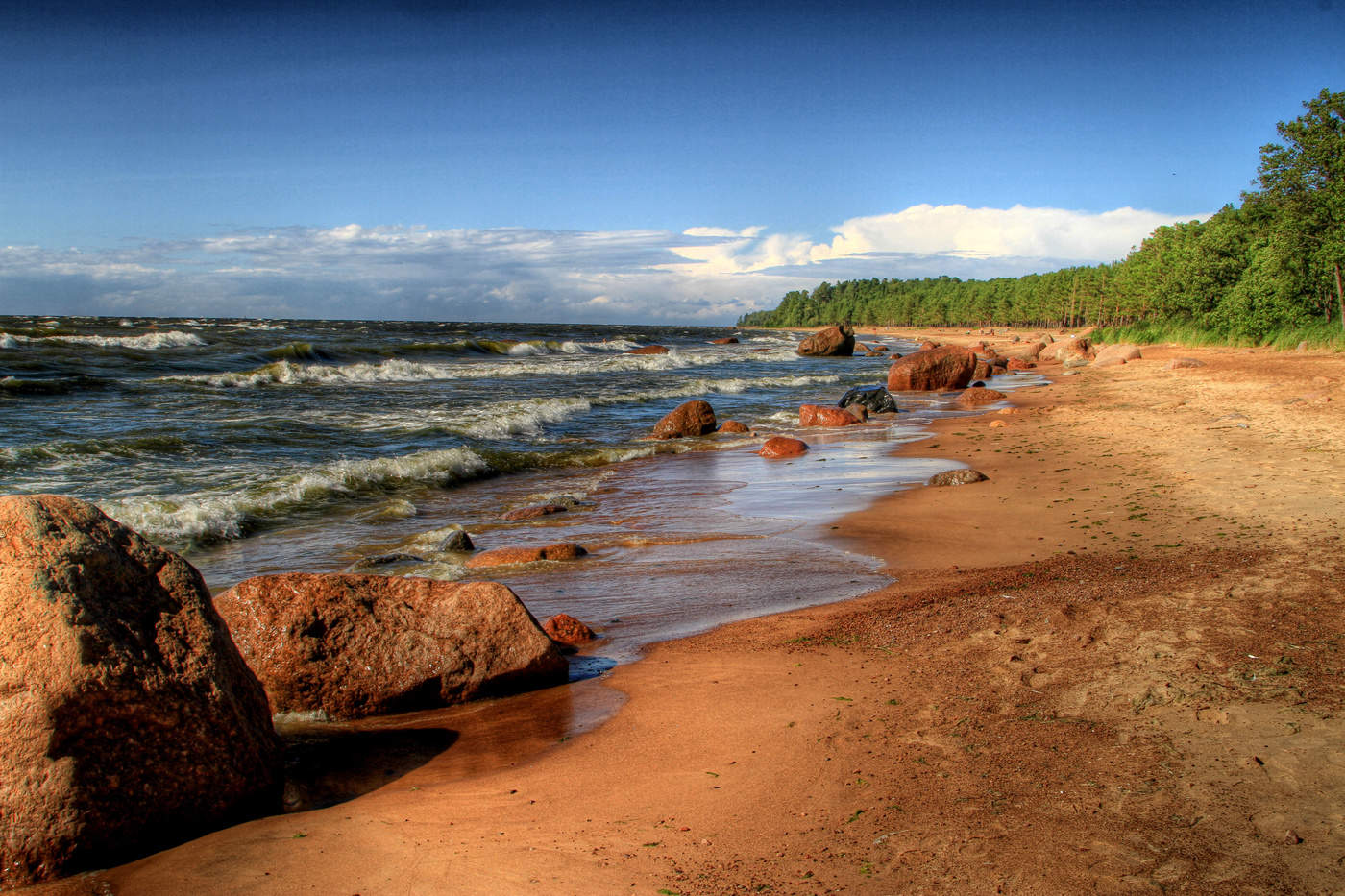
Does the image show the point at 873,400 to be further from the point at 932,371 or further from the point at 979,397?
the point at 932,371

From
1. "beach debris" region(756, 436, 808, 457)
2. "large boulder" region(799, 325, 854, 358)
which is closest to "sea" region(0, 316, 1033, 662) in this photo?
"beach debris" region(756, 436, 808, 457)

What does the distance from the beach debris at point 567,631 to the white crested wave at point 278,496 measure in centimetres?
512

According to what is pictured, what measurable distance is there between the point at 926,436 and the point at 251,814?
14.8 metres

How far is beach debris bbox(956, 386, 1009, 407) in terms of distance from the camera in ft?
74.4

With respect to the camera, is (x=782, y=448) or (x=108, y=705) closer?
(x=108, y=705)

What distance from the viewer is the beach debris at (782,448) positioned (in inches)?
580

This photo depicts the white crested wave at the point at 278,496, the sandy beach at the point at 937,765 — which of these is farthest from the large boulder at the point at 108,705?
the white crested wave at the point at 278,496

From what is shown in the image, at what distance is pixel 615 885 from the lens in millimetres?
2877

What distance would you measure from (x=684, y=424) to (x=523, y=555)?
33.2 feet

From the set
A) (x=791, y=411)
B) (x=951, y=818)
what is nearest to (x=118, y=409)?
(x=791, y=411)

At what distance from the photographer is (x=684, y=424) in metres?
17.7

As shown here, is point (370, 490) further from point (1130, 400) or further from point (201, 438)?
point (1130, 400)

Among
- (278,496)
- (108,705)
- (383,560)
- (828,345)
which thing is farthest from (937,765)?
(828,345)

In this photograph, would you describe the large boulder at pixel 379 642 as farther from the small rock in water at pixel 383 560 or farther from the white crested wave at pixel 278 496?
the white crested wave at pixel 278 496
